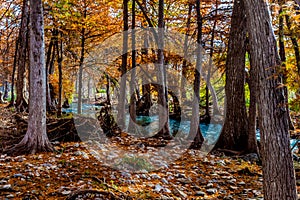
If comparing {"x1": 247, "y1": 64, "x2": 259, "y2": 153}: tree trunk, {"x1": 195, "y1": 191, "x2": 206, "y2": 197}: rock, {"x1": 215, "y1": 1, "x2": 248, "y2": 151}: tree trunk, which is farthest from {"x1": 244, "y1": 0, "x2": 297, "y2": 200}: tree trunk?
{"x1": 215, "y1": 1, "x2": 248, "y2": 151}: tree trunk

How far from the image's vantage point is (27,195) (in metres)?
3.28

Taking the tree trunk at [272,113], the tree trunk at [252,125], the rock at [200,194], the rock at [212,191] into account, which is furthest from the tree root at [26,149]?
the tree trunk at [252,125]

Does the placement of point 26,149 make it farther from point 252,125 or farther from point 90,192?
point 252,125

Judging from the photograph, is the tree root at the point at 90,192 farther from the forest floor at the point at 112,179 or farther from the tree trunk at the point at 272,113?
the tree trunk at the point at 272,113

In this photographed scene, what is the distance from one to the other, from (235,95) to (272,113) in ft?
14.4

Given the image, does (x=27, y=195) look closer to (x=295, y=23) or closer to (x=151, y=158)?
(x=151, y=158)

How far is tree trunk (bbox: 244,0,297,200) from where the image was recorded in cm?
278

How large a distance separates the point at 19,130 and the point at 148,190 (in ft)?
15.2

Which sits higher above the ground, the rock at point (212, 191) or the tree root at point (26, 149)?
the tree root at point (26, 149)

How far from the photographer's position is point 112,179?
13.8 ft

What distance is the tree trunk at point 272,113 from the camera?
2.78 metres

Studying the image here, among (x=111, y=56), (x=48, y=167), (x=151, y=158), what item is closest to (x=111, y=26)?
(x=111, y=56)

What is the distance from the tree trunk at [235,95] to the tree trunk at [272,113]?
423 centimetres

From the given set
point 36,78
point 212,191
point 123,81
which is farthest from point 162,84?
point 212,191
